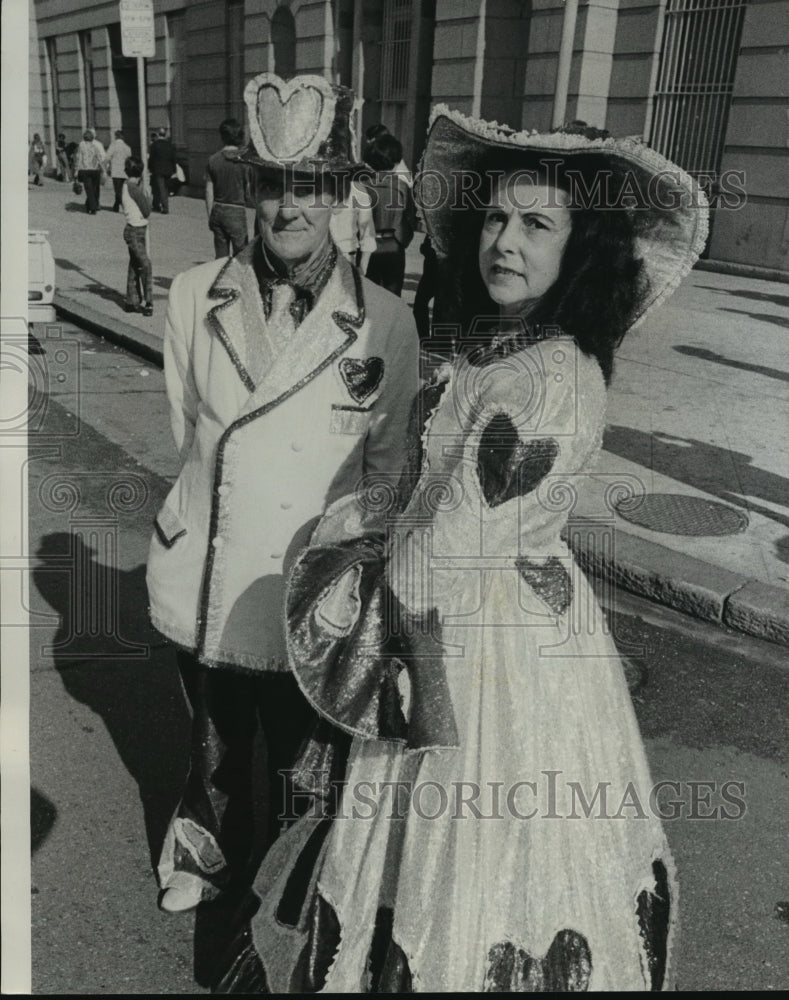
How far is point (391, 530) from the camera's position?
188 cm

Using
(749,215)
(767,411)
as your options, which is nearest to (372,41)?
(749,215)

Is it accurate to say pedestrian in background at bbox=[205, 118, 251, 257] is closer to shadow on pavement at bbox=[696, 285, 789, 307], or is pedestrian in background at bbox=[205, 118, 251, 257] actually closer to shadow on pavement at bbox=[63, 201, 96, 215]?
shadow on pavement at bbox=[696, 285, 789, 307]

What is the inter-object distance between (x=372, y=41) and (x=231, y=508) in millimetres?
16200

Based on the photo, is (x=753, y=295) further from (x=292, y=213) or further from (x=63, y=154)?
(x=63, y=154)

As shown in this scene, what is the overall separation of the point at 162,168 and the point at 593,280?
1715 centimetres

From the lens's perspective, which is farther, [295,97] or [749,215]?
[749,215]

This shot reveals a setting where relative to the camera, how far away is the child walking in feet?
32.0

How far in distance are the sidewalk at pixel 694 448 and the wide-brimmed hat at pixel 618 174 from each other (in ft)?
0.61

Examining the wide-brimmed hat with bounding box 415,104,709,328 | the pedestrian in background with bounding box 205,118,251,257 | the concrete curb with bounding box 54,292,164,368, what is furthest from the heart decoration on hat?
the pedestrian in background with bounding box 205,118,251,257

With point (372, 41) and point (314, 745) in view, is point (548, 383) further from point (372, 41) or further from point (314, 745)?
point (372, 41)

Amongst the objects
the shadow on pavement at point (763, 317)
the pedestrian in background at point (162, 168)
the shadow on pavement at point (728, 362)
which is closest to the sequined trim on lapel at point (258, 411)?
the shadow on pavement at point (728, 362)

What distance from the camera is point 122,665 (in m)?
3.96

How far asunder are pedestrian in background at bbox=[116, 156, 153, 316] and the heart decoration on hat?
813 cm

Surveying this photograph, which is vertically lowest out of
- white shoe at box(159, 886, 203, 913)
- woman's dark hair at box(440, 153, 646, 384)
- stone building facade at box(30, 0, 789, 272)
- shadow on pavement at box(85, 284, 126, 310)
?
white shoe at box(159, 886, 203, 913)
